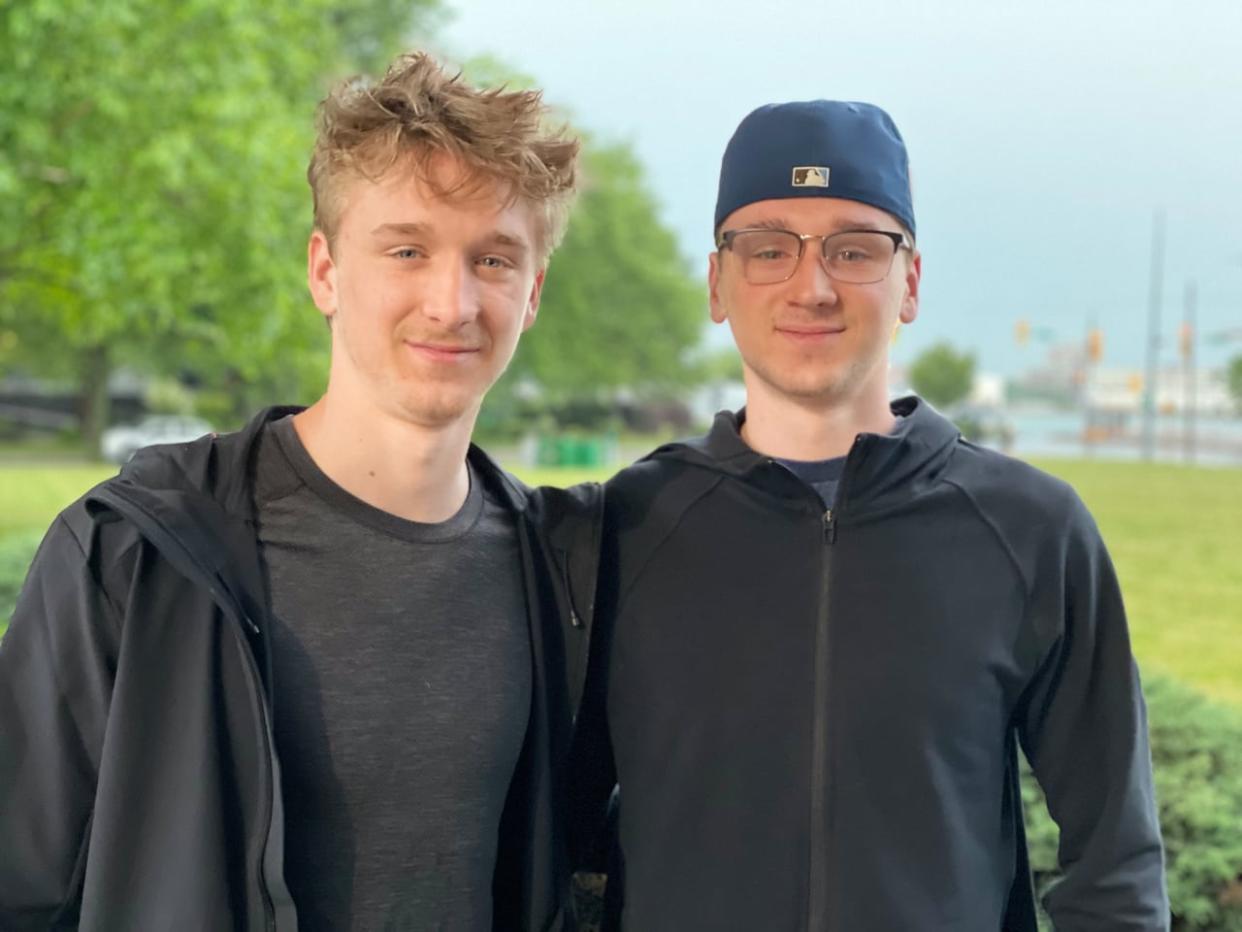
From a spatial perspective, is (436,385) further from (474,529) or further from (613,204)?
(613,204)

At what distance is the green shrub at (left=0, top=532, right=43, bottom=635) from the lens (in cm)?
552

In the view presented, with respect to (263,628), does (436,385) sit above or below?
above

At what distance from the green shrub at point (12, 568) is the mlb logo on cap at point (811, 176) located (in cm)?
388

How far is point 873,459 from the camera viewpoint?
1767 mm

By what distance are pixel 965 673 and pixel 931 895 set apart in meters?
0.29

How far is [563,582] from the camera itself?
186 centimetres

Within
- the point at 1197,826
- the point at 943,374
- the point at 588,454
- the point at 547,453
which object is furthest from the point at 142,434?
the point at 943,374

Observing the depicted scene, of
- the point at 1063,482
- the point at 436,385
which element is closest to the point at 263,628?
the point at 436,385

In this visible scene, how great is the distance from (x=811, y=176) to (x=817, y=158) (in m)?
0.03

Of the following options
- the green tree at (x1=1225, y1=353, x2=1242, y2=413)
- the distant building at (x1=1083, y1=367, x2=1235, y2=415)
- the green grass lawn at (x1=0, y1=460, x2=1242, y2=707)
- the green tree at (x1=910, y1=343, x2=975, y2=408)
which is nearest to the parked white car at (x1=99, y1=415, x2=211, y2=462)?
the green grass lawn at (x1=0, y1=460, x2=1242, y2=707)

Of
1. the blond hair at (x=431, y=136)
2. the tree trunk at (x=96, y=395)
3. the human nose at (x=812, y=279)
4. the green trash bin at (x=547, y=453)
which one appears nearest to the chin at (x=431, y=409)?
the blond hair at (x=431, y=136)

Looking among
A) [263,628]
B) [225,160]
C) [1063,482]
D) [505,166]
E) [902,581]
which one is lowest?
[263,628]

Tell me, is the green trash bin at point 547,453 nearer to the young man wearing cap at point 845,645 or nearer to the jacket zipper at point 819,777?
the young man wearing cap at point 845,645

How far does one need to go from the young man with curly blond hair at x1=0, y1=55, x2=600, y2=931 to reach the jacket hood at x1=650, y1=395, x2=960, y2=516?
0.69ft
